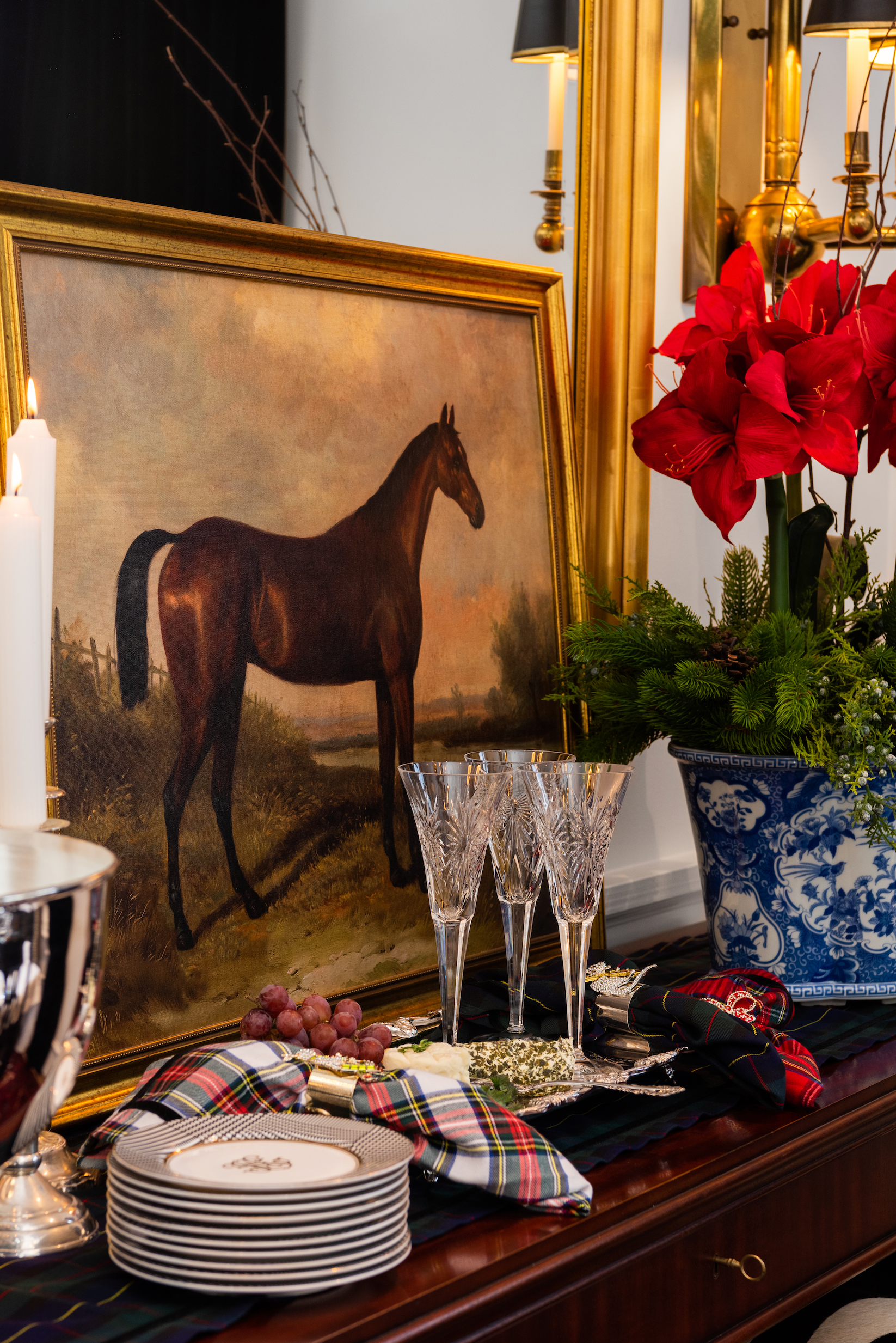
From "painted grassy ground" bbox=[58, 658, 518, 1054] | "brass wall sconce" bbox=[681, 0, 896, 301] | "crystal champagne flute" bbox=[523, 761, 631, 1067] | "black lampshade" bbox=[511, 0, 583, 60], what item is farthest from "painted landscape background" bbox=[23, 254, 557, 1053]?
"brass wall sconce" bbox=[681, 0, 896, 301]

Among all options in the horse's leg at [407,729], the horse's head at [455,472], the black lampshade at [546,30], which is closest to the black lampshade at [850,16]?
the black lampshade at [546,30]

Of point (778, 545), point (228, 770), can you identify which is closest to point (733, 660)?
point (778, 545)

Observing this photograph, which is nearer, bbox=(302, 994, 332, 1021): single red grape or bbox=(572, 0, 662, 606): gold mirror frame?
bbox=(302, 994, 332, 1021): single red grape

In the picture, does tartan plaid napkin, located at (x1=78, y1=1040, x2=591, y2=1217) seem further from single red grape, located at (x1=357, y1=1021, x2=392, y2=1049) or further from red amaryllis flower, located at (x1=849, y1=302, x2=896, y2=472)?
red amaryllis flower, located at (x1=849, y1=302, x2=896, y2=472)

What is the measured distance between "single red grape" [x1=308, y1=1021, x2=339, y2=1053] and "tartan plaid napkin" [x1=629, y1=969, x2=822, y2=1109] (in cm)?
26

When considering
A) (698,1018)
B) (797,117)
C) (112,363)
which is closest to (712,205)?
(797,117)

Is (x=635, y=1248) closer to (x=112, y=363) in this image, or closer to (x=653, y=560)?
(x=112, y=363)

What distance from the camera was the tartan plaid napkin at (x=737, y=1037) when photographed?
977 millimetres

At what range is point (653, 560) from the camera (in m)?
1.66

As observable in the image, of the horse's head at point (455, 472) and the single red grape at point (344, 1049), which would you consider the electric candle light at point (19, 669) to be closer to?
the single red grape at point (344, 1049)

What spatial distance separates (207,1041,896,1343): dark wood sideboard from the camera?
0.69 m

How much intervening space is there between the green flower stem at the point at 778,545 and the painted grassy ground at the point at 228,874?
0.44 m

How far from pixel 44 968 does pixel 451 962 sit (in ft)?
1.71

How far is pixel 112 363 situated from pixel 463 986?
621mm
